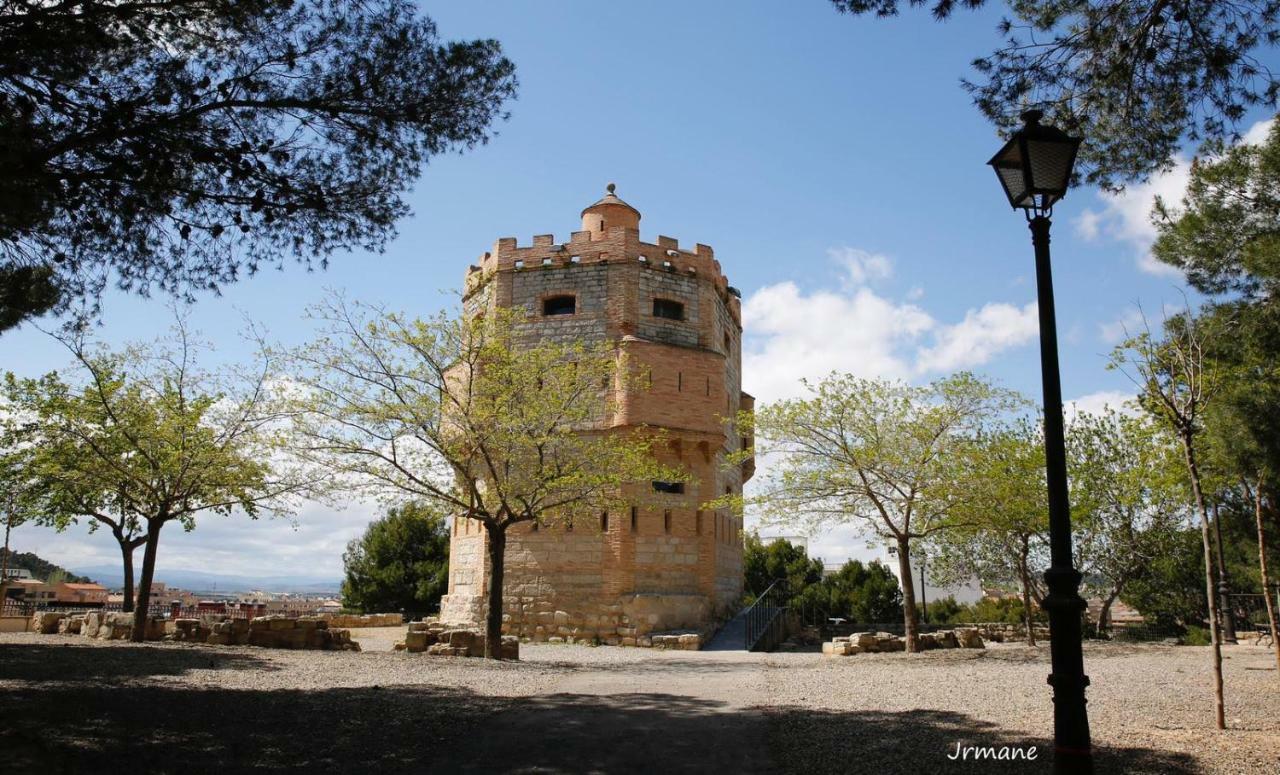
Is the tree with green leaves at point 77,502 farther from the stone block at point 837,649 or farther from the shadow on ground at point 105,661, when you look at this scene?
the stone block at point 837,649

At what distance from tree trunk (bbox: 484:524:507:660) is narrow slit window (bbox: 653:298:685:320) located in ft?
31.1

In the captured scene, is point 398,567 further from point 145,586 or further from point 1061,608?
point 1061,608

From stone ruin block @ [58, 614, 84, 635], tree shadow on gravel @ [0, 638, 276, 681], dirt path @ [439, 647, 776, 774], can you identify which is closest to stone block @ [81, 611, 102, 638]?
stone ruin block @ [58, 614, 84, 635]

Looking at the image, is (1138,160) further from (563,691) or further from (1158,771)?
(563,691)

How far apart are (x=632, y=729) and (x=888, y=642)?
1111 cm

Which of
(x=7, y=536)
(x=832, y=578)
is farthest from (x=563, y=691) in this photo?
(x=832, y=578)

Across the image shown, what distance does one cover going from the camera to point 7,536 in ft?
72.7

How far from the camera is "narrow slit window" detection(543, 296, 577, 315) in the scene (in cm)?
2312

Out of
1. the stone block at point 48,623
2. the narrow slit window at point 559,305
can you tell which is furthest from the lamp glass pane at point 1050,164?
the stone block at point 48,623

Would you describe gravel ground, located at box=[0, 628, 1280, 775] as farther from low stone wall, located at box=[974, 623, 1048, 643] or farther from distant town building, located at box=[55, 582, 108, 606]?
distant town building, located at box=[55, 582, 108, 606]

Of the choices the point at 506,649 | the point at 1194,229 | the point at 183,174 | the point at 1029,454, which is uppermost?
the point at 1194,229

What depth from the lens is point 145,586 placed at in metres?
16.8

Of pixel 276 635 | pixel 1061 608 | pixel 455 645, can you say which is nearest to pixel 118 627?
pixel 276 635

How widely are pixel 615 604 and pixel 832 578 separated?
24946mm
